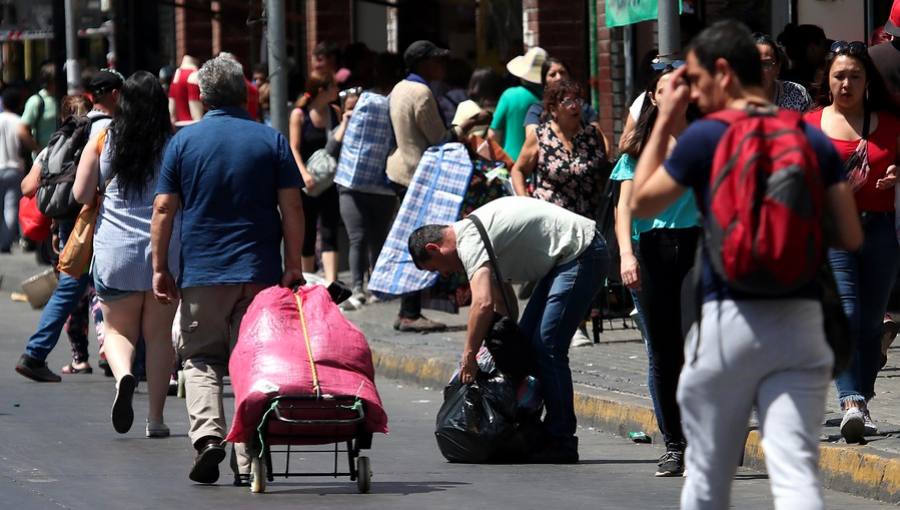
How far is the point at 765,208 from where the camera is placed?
452 centimetres

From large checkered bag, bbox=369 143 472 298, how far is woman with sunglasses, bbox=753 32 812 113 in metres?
3.76

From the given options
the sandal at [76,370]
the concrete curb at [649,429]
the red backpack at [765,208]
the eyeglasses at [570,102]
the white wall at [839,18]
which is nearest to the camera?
the red backpack at [765,208]

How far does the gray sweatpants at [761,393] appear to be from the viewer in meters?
4.53

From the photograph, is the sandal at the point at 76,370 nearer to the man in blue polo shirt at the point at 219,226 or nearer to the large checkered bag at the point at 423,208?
the large checkered bag at the point at 423,208

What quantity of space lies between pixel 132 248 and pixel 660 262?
2716 millimetres

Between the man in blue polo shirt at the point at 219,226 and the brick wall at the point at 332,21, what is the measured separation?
48.0 feet

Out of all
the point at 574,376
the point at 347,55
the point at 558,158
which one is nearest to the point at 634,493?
the point at 574,376

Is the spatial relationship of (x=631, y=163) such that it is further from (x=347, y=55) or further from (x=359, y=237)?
(x=347, y=55)

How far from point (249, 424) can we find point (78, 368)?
16.1ft

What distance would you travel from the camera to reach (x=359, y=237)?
13320 mm

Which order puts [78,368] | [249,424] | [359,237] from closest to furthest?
[249,424] → [78,368] → [359,237]

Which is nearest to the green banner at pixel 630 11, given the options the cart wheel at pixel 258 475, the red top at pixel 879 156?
the red top at pixel 879 156

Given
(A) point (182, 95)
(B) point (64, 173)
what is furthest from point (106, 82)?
(A) point (182, 95)

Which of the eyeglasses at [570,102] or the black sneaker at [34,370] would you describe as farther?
the black sneaker at [34,370]
